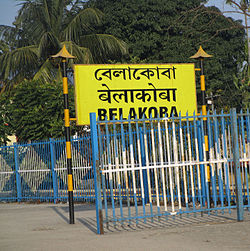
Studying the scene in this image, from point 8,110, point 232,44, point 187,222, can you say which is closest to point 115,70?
point 187,222

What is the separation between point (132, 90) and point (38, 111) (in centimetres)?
867

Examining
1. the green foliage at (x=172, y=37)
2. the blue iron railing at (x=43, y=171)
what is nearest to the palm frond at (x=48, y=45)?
the green foliage at (x=172, y=37)

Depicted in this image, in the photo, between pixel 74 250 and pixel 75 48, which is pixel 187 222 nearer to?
pixel 74 250

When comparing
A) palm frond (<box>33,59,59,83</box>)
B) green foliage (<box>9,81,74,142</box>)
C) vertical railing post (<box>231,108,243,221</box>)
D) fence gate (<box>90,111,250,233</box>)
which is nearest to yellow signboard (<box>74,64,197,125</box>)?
fence gate (<box>90,111,250,233</box>)

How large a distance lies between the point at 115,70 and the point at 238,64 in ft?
77.0

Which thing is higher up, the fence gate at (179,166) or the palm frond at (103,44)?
the palm frond at (103,44)

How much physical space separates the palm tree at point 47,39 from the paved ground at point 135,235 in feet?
59.4

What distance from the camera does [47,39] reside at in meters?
27.6

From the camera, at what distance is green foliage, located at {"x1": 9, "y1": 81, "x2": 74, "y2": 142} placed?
19766mm

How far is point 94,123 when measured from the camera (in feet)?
28.6

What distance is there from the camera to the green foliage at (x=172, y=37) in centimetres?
3167

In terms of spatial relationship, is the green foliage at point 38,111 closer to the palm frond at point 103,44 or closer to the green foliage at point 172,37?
the palm frond at point 103,44

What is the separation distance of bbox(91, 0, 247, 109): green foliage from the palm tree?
4.80ft

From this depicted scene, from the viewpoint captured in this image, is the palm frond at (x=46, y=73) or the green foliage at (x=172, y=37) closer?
the palm frond at (x=46, y=73)
